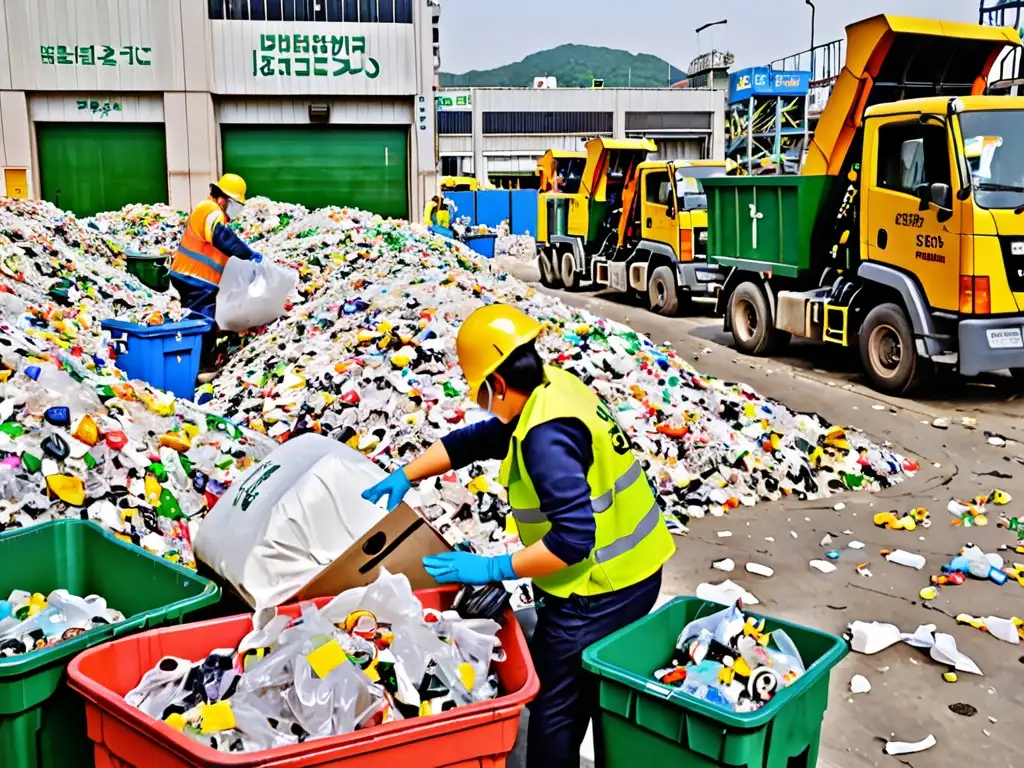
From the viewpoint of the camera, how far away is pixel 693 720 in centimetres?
222

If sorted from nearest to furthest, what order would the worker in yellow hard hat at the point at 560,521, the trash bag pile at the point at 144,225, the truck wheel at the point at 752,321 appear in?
the worker in yellow hard hat at the point at 560,521 → the truck wheel at the point at 752,321 → the trash bag pile at the point at 144,225

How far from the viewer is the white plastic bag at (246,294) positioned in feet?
29.5

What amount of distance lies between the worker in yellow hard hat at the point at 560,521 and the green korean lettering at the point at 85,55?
25609 mm

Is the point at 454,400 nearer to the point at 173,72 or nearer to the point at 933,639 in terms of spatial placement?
the point at 933,639

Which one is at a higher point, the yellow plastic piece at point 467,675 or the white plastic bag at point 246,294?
the white plastic bag at point 246,294

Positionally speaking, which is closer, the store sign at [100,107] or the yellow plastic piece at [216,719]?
the yellow plastic piece at [216,719]

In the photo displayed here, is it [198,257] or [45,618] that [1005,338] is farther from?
[45,618]

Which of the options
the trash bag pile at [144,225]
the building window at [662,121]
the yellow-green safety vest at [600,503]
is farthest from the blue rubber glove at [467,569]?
the building window at [662,121]

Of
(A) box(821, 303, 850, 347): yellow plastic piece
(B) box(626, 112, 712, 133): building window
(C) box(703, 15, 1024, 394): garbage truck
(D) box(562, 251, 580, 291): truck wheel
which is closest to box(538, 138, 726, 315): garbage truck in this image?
(D) box(562, 251, 580, 291): truck wheel

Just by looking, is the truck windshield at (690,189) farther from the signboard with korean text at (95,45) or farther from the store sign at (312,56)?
the signboard with korean text at (95,45)

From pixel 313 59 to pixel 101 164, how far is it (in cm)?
613

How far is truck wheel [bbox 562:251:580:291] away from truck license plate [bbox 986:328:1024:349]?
432 inches

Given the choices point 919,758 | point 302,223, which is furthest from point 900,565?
point 302,223


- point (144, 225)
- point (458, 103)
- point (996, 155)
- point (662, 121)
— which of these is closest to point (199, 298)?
point (996, 155)
